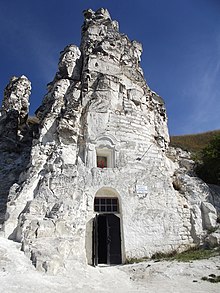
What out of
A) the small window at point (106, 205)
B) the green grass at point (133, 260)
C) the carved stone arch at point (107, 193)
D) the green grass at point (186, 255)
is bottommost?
the green grass at point (133, 260)

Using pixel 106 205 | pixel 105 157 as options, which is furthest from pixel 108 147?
pixel 106 205

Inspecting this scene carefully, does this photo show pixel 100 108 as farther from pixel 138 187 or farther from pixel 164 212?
pixel 164 212

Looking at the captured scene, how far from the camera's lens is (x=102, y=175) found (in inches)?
489

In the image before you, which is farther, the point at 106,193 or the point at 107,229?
the point at 106,193

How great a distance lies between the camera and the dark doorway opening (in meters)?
11.2

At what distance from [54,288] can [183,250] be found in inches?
322

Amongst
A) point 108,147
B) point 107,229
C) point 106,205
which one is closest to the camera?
point 107,229

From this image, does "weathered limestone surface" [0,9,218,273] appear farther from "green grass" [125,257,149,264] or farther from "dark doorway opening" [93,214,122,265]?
"dark doorway opening" [93,214,122,265]

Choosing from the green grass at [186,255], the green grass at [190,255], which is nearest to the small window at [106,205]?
the green grass at [186,255]

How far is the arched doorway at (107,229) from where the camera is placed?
37.0 ft

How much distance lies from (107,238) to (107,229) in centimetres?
40

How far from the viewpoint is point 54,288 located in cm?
603

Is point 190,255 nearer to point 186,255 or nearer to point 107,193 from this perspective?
point 186,255

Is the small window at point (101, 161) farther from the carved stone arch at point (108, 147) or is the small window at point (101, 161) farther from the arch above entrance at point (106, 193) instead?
the arch above entrance at point (106, 193)
